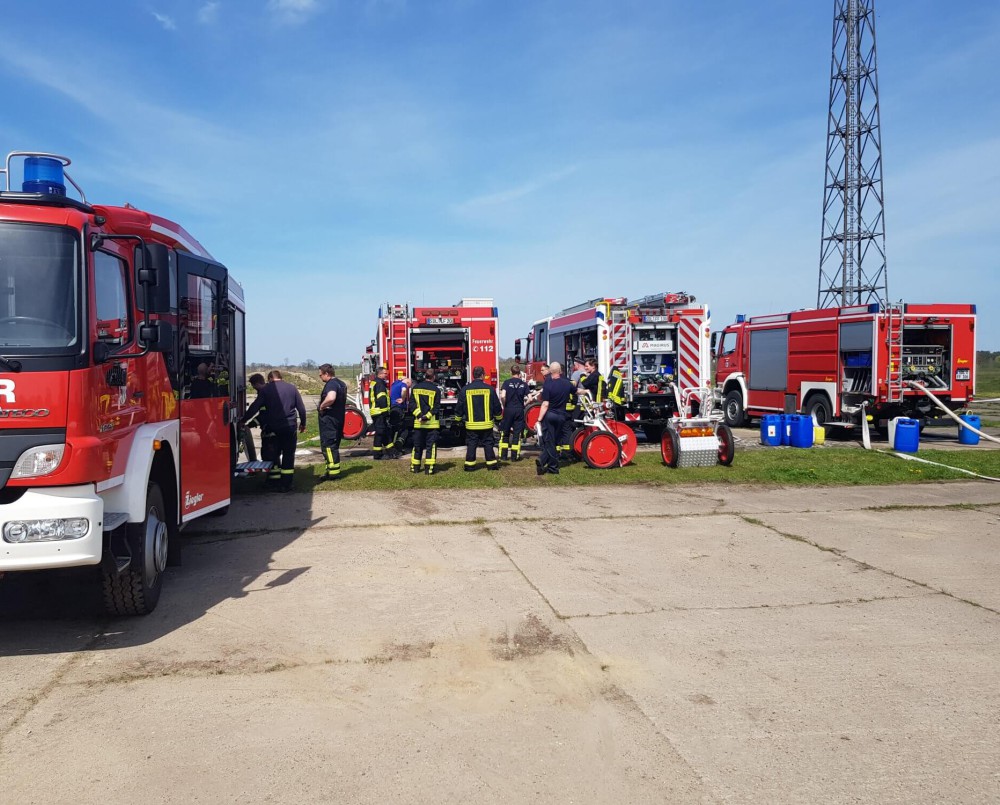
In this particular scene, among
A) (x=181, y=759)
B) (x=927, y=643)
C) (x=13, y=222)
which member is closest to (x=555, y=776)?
(x=181, y=759)

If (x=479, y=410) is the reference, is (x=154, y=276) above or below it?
above

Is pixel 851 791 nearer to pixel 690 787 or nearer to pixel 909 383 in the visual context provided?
pixel 690 787

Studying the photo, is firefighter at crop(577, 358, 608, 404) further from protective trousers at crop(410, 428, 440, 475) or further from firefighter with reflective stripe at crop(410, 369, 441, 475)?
protective trousers at crop(410, 428, 440, 475)

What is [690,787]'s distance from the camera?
3.16 metres

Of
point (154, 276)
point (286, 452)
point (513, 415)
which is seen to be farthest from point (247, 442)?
point (154, 276)

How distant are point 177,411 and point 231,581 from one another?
58.1 inches

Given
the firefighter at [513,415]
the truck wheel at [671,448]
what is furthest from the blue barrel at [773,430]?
the firefighter at [513,415]

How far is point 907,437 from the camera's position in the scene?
13961 millimetres

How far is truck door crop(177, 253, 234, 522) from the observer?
6309 millimetres

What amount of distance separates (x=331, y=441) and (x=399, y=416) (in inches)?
118

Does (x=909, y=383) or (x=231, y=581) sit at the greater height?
(x=909, y=383)

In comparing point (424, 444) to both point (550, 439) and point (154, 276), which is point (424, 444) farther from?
point (154, 276)

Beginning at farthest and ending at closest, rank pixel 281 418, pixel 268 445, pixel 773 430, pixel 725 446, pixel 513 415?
pixel 773 430, pixel 513 415, pixel 725 446, pixel 268 445, pixel 281 418

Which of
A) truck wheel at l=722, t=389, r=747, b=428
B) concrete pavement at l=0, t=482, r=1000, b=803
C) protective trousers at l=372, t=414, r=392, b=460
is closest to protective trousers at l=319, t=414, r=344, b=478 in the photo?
protective trousers at l=372, t=414, r=392, b=460
